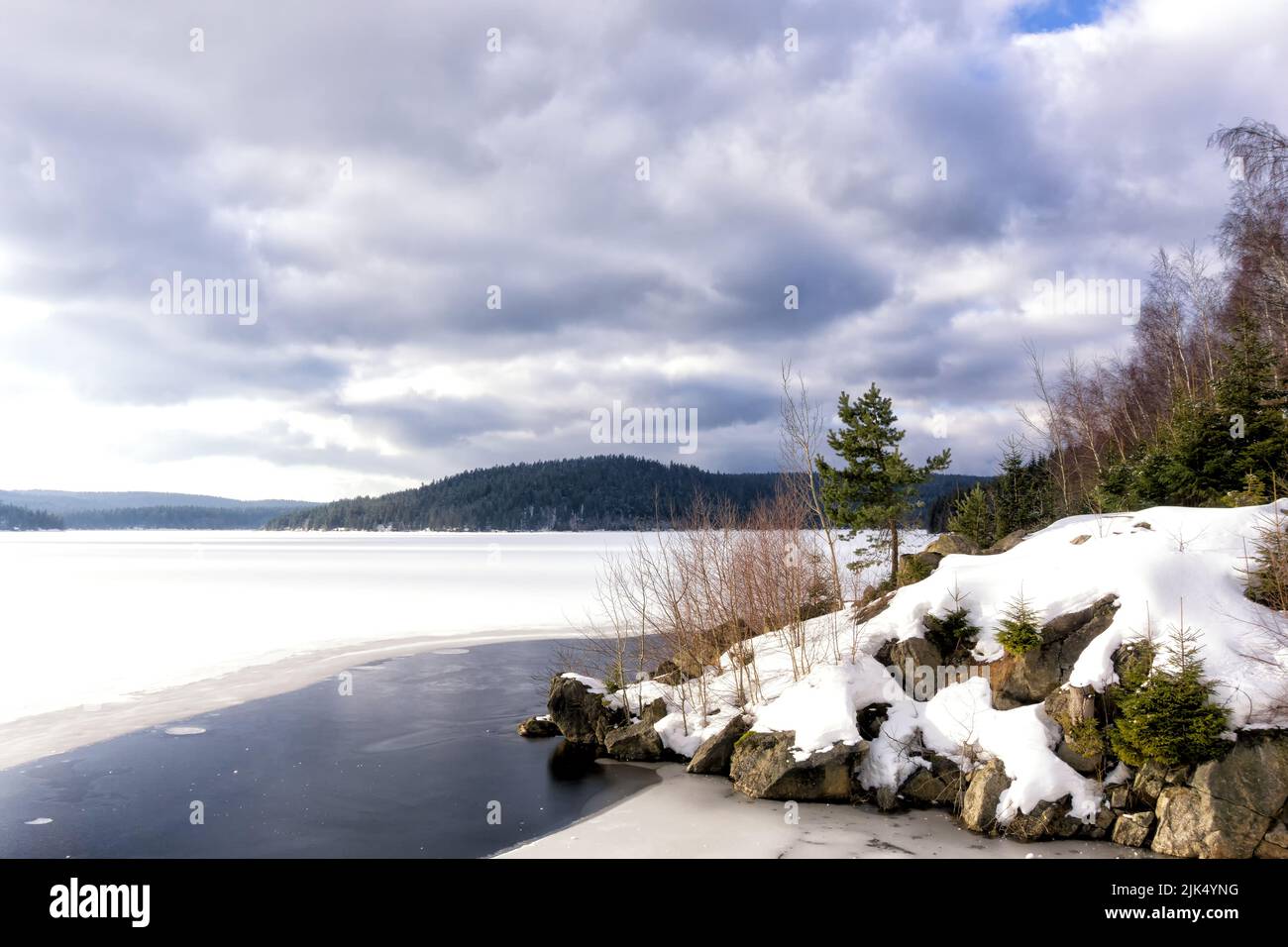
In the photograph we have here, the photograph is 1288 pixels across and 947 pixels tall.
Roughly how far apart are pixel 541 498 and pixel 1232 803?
415 feet

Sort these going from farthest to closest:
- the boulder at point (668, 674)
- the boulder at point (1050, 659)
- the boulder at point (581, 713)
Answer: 1. the boulder at point (668, 674)
2. the boulder at point (581, 713)
3. the boulder at point (1050, 659)

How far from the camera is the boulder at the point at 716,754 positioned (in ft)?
44.7

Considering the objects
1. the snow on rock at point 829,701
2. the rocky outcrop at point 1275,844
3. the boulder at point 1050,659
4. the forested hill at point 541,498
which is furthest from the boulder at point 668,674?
the forested hill at point 541,498

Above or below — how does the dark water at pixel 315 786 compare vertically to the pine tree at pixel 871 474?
below

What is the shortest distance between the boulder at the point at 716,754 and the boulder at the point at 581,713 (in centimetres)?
246

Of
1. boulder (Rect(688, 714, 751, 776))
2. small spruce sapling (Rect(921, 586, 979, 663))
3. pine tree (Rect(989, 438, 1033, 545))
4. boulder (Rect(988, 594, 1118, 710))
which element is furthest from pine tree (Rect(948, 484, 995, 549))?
boulder (Rect(688, 714, 751, 776))

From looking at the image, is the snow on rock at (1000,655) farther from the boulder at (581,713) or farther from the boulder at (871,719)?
the boulder at (581,713)

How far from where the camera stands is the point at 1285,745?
31.0ft

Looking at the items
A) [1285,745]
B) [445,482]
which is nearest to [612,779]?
[1285,745]

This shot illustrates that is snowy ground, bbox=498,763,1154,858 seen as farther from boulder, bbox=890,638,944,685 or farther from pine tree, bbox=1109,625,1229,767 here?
boulder, bbox=890,638,944,685

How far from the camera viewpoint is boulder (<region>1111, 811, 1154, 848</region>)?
31.9ft
